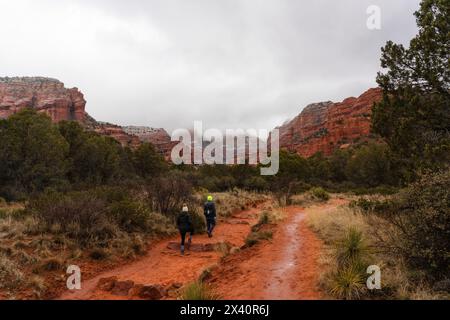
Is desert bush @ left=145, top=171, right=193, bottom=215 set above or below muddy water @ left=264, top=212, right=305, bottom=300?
above

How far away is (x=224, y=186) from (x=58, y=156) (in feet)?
53.7

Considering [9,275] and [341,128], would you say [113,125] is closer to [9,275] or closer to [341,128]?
[341,128]

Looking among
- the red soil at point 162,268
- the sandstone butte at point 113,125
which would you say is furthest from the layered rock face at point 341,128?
the red soil at point 162,268

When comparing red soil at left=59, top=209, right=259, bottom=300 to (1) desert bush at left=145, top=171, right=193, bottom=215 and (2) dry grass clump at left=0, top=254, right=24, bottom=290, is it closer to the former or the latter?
(2) dry grass clump at left=0, top=254, right=24, bottom=290

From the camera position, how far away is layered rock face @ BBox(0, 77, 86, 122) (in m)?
113

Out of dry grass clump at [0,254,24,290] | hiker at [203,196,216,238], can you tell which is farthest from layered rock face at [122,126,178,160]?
dry grass clump at [0,254,24,290]

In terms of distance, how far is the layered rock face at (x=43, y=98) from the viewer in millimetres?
112625

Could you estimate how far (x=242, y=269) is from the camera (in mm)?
8672

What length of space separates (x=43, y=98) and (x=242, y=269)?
430 feet

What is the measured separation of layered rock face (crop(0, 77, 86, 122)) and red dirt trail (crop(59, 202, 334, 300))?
107482mm

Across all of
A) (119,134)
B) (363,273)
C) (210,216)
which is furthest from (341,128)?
(363,273)

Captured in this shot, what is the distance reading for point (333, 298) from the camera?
6.01 meters
